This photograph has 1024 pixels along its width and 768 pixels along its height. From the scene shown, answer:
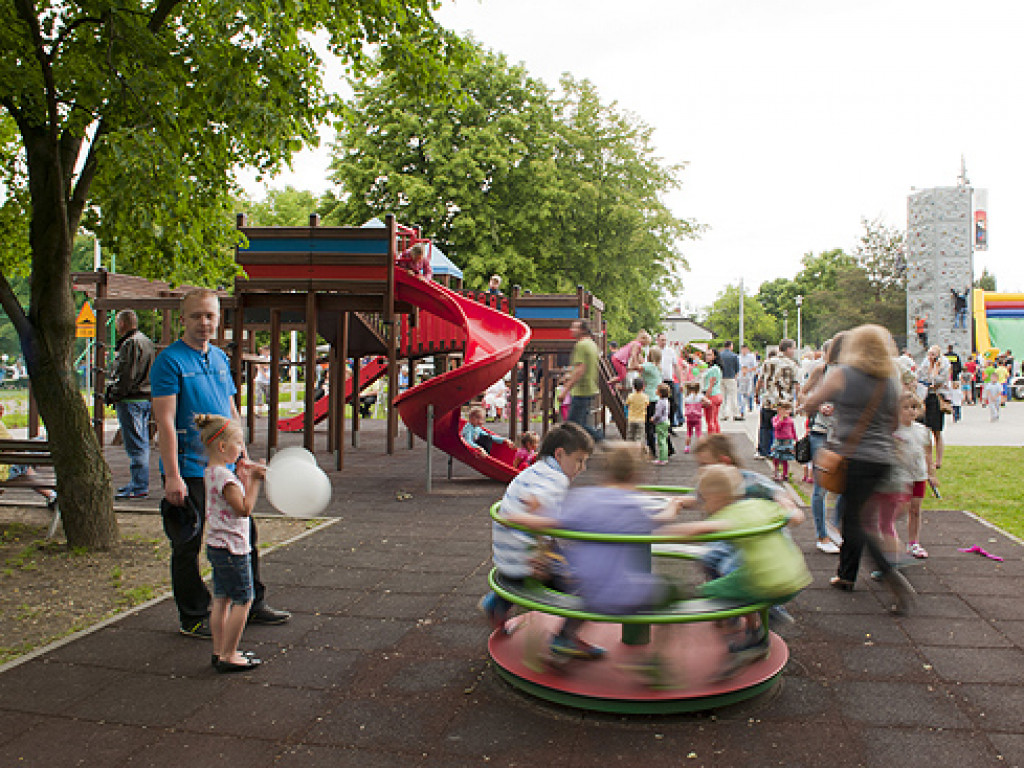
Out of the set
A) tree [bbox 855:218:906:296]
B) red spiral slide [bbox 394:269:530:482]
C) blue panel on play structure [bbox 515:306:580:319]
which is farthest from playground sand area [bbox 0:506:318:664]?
tree [bbox 855:218:906:296]

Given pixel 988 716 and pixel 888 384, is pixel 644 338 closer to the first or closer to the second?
pixel 888 384

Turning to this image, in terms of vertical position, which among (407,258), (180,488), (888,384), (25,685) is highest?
(407,258)

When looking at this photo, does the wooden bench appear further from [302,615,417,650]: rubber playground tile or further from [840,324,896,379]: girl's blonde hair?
[840,324,896,379]: girl's blonde hair

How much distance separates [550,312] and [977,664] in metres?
13.2

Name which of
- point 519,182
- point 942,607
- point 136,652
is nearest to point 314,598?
point 136,652

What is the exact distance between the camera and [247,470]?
4395mm

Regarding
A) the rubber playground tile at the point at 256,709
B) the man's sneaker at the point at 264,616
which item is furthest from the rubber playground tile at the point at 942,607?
the man's sneaker at the point at 264,616

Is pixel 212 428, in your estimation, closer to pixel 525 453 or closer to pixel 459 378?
pixel 459 378

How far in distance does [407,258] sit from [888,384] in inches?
326

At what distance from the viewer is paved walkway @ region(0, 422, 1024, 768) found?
132 inches

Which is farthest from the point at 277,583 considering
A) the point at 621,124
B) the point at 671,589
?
the point at 621,124

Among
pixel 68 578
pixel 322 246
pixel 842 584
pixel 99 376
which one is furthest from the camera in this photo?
pixel 99 376

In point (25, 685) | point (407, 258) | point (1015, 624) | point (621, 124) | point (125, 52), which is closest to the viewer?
point (25, 685)

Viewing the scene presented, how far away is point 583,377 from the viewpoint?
11055 mm
